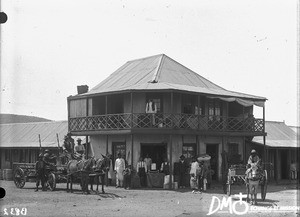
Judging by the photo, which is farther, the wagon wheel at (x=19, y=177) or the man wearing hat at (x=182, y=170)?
the man wearing hat at (x=182, y=170)

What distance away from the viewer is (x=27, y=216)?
1265 cm

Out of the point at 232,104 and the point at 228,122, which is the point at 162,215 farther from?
the point at 232,104

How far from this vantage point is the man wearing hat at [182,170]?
74.8 feet

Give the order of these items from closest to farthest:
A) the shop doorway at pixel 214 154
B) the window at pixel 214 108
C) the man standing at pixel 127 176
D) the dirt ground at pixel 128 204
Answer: the dirt ground at pixel 128 204, the man standing at pixel 127 176, the shop doorway at pixel 214 154, the window at pixel 214 108

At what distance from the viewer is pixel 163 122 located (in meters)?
23.5

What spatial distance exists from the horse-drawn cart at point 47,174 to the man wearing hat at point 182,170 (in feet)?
19.2

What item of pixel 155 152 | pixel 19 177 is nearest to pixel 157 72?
pixel 155 152

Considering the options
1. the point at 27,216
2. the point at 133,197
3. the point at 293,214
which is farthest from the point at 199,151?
the point at 27,216

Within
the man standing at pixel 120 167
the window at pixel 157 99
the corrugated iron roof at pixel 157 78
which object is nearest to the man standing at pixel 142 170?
the man standing at pixel 120 167

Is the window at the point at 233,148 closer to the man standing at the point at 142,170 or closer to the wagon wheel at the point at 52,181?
the man standing at the point at 142,170

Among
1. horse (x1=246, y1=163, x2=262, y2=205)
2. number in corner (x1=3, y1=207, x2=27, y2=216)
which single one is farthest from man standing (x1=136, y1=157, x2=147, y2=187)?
number in corner (x1=3, y1=207, x2=27, y2=216)

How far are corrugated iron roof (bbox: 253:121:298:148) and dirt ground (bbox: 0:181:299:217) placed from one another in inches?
424

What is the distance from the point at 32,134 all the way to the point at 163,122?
57.5ft

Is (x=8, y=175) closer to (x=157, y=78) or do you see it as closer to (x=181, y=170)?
(x=157, y=78)
